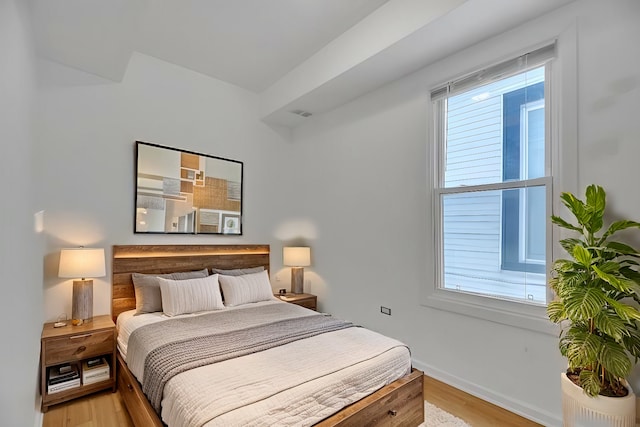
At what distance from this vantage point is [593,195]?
1.90 meters

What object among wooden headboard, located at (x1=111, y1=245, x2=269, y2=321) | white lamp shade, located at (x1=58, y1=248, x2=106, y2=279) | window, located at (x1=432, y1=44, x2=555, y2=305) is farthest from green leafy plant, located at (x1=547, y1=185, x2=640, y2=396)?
white lamp shade, located at (x1=58, y1=248, x2=106, y2=279)

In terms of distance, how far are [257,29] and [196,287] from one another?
2.52 m

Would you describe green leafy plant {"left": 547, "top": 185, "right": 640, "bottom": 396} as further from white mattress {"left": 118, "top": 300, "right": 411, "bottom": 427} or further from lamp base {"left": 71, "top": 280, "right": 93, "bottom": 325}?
lamp base {"left": 71, "top": 280, "right": 93, "bottom": 325}

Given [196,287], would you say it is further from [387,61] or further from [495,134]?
[495,134]

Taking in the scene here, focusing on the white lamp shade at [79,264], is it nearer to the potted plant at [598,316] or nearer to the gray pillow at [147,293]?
the gray pillow at [147,293]

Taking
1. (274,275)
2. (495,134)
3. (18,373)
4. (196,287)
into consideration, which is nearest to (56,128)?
(196,287)

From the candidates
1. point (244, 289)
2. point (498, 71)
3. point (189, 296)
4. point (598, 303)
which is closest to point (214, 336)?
point (189, 296)

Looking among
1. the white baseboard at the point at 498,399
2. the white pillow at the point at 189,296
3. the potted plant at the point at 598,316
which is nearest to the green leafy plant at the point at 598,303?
the potted plant at the point at 598,316

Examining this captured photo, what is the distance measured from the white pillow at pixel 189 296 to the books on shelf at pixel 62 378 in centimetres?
78

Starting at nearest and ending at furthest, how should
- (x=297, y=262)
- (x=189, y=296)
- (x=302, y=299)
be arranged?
(x=189, y=296), (x=302, y=299), (x=297, y=262)

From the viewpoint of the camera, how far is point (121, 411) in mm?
2398

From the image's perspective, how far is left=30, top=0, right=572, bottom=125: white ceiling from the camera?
2.24m

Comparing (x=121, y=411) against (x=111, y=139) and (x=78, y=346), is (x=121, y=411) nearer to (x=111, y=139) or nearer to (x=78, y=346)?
(x=78, y=346)

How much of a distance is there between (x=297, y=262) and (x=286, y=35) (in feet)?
8.46
